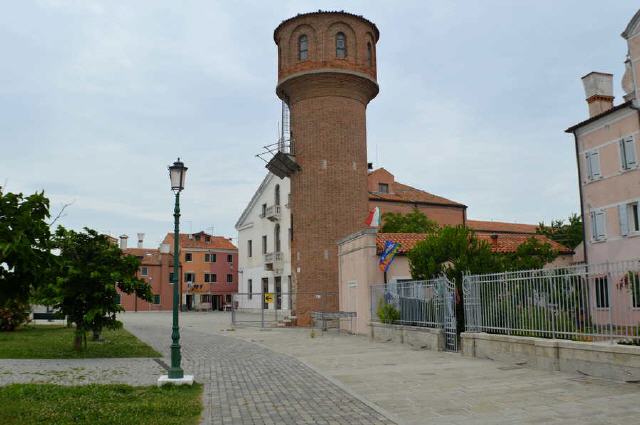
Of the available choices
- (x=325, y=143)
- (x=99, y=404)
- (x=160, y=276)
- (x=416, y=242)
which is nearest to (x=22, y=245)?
(x=99, y=404)

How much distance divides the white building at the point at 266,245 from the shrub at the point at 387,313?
1986 centimetres

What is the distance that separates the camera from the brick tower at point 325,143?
30.5 m

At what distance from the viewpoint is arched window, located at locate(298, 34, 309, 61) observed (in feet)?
101

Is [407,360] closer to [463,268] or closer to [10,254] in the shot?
[463,268]

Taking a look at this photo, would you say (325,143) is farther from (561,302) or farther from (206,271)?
(206,271)

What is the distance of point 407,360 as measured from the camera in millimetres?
14141

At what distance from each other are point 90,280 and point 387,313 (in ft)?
32.5

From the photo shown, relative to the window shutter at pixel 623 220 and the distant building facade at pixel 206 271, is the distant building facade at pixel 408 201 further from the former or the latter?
the distant building facade at pixel 206 271

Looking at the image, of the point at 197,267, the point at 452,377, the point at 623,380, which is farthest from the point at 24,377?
the point at 197,267

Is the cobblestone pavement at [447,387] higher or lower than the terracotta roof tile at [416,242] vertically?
→ lower

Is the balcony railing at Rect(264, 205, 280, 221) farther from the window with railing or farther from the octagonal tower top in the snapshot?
the window with railing

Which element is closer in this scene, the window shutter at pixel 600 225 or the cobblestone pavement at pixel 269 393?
the cobblestone pavement at pixel 269 393

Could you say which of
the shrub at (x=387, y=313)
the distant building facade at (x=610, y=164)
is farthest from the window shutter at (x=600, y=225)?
the shrub at (x=387, y=313)

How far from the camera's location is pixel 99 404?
8375 millimetres
